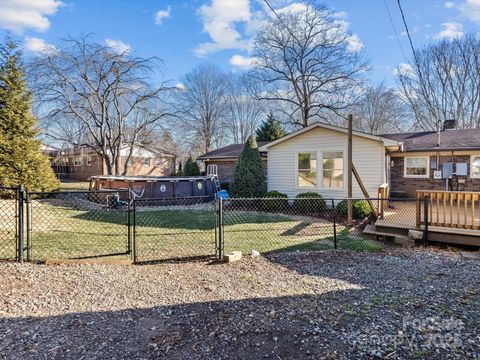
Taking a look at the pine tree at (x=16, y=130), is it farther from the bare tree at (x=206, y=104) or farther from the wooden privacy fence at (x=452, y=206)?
the bare tree at (x=206, y=104)

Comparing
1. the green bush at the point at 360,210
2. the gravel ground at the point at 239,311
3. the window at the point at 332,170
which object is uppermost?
the window at the point at 332,170

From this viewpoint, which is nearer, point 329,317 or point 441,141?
point 329,317

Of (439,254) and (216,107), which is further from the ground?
(216,107)

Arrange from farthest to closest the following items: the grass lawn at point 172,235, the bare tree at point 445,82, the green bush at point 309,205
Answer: the bare tree at point 445,82 → the green bush at point 309,205 → the grass lawn at point 172,235

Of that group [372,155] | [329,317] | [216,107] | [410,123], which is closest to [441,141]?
[372,155]

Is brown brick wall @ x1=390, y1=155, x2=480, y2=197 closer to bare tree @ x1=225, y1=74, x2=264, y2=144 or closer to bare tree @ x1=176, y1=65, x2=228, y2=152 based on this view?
bare tree @ x1=225, y1=74, x2=264, y2=144

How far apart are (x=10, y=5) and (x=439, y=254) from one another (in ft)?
48.9

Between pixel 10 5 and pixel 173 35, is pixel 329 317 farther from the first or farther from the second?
pixel 173 35

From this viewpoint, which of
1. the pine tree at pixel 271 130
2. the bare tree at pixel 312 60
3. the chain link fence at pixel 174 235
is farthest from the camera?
the pine tree at pixel 271 130

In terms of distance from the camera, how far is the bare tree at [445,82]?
2544 centimetres

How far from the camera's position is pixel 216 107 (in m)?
36.9

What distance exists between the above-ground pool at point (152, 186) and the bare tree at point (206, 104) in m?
21.0

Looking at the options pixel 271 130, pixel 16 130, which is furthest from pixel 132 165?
pixel 16 130

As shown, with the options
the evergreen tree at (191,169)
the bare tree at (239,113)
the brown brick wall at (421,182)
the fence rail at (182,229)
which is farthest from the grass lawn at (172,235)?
the bare tree at (239,113)
